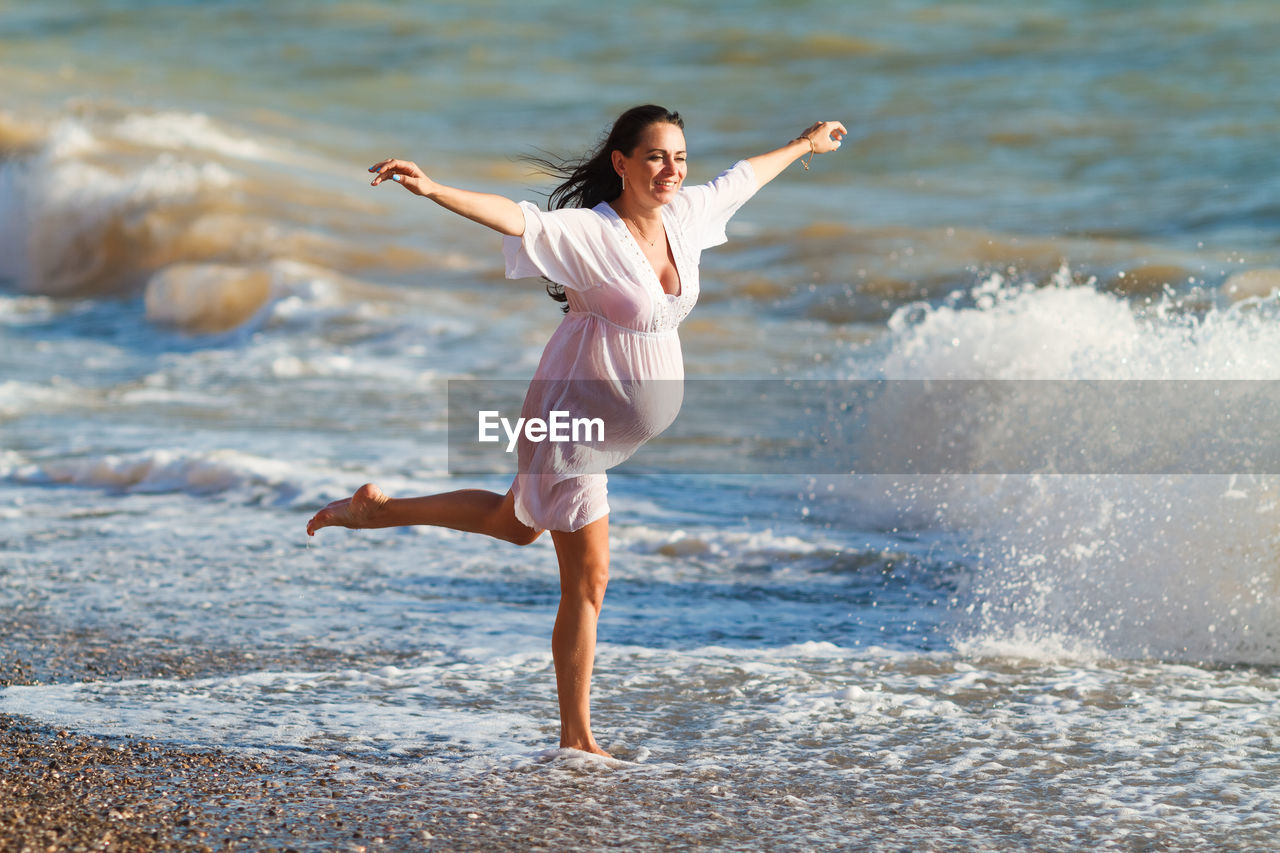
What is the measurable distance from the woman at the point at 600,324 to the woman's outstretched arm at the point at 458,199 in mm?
59

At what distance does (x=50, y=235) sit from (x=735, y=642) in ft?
45.2

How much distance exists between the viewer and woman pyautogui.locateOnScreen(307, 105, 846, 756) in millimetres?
3861

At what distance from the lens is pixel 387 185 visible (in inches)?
730

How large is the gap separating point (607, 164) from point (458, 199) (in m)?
0.62

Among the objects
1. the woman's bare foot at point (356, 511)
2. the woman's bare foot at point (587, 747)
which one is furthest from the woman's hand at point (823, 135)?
the woman's bare foot at point (587, 747)

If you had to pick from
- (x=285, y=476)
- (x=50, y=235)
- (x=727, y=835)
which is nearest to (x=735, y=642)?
(x=727, y=835)

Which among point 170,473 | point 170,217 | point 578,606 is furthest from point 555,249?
point 170,217

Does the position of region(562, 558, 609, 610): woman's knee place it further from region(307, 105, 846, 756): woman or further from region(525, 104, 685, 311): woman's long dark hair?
region(525, 104, 685, 311): woman's long dark hair

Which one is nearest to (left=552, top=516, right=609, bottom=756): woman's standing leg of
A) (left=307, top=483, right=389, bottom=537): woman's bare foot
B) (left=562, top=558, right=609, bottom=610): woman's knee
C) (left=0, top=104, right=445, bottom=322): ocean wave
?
(left=562, top=558, right=609, bottom=610): woman's knee

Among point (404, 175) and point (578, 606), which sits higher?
point (404, 175)

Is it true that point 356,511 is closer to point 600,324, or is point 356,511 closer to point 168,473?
point 600,324

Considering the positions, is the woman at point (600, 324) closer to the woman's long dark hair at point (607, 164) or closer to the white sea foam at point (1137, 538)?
the woman's long dark hair at point (607, 164)

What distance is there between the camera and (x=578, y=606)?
4.08m

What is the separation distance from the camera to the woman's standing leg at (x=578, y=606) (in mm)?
4020
